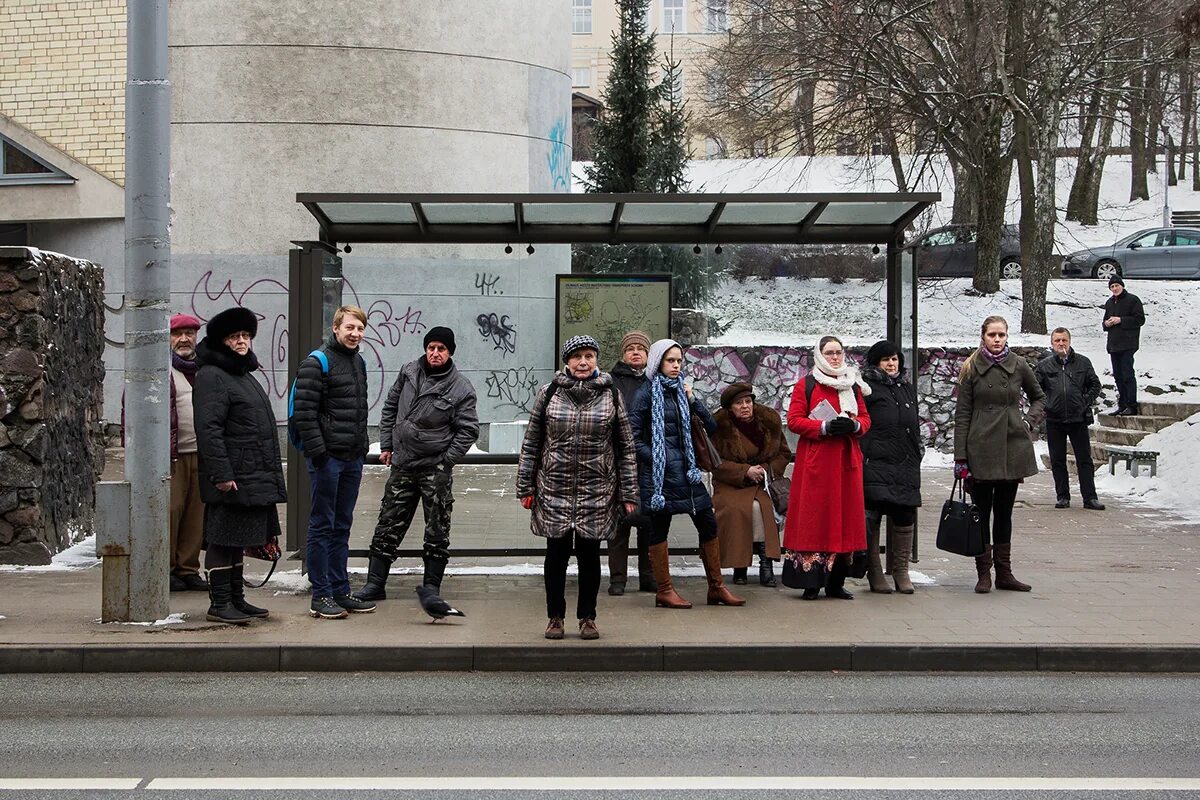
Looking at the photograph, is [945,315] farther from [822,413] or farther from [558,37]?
[822,413]

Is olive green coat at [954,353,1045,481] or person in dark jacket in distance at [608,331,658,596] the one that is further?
olive green coat at [954,353,1045,481]

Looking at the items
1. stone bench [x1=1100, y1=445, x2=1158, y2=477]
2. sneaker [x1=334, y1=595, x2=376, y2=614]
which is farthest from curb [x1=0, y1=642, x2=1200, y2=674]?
stone bench [x1=1100, y1=445, x2=1158, y2=477]

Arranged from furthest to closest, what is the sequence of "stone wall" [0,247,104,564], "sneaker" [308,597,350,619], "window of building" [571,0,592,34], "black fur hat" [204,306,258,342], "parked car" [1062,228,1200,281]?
"window of building" [571,0,592,34] < "parked car" [1062,228,1200,281] < "stone wall" [0,247,104,564] < "sneaker" [308,597,350,619] < "black fur hat" [204,306,258,342]

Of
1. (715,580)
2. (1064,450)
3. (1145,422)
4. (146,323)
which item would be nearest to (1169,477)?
(1064,450)

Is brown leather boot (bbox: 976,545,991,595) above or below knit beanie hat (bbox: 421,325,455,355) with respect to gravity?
below

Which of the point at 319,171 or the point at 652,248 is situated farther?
the point at 319,171

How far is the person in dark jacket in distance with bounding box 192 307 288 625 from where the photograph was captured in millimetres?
8203

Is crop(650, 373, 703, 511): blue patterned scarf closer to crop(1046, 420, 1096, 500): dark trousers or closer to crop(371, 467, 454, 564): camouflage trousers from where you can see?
crop(371, 467, 454, 564): camouflage trousers

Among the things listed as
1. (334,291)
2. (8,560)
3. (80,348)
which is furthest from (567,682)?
(80,348)

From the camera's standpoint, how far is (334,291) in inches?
400

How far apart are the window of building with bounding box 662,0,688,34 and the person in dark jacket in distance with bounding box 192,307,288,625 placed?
62.5 m

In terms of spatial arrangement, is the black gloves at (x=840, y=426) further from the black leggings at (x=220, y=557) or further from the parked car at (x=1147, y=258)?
the parked car at (x=1147, y=258)

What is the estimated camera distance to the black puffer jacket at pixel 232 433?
26.9 ft

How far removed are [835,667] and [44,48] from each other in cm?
A: 1436
